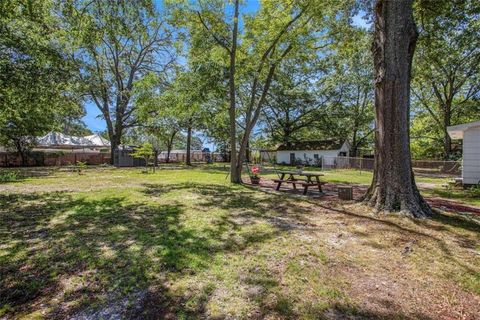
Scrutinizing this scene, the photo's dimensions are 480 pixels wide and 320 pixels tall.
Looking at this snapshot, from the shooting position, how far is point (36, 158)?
22.4 meters

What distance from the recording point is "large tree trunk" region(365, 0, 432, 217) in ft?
18.7

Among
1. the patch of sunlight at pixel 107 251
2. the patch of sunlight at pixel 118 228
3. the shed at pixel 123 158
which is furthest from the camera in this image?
the shed at pixel 123 158

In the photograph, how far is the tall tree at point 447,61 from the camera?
8836 millimetres

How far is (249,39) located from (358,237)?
9311 millimetres

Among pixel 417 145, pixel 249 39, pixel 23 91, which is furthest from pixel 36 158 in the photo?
pixel 417 145

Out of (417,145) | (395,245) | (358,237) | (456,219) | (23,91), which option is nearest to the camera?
(395,245)

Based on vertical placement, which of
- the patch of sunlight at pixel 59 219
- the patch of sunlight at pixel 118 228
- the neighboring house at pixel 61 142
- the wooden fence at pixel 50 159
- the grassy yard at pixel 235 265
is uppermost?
the neighboring house at pixel 61 142

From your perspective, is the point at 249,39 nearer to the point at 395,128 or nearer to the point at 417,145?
the point at 395,128

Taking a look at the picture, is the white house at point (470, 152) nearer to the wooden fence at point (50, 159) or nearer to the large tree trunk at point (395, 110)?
the large tree trunk at point (395, 110)

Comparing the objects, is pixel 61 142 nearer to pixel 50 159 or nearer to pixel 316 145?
pixel 50 159

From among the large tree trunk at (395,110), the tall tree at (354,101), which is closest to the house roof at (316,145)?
the tall tree at (354,101)

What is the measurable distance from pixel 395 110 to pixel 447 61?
760 inches

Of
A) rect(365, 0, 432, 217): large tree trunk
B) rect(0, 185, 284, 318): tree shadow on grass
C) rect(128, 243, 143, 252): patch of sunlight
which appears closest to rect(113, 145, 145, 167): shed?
rect(0, 185, 284, 318): tree shadow on grass

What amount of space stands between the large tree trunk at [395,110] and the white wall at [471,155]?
688cm
